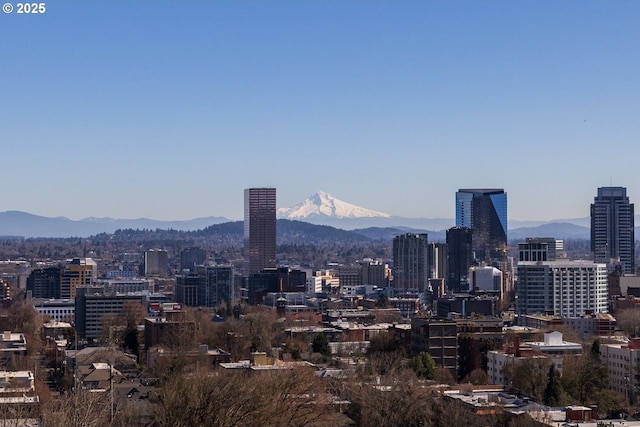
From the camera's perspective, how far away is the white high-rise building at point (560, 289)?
216 feet

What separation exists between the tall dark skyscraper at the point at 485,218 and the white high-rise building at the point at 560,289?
5415 centimetres

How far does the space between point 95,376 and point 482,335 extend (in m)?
13.8

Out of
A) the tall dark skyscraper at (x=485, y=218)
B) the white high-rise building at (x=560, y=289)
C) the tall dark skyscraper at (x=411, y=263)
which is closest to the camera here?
the white high-rise building at (x=560, y=289)

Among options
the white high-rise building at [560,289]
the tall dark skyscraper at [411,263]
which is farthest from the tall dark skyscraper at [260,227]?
the white high-rise building at [560,289]

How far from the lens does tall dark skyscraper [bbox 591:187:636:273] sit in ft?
365

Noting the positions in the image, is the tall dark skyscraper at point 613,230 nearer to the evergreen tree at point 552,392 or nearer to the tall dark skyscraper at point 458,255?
the tall dark skyscraper at point 458,255

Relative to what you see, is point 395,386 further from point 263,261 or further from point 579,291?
point 263,261

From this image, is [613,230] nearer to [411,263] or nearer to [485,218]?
[411,263]

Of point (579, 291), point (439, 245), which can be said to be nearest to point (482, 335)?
point (579, 291)

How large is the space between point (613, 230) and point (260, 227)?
3865 cm

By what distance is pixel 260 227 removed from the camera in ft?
440

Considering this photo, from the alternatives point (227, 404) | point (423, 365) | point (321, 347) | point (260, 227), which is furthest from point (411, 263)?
point (227, 404)

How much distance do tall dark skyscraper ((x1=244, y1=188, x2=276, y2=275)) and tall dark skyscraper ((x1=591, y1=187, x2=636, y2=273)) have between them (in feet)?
103

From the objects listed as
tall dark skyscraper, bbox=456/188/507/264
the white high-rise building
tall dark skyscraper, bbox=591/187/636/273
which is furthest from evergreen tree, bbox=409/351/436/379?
tall dark skyscraper, bbox=456/188/507/264
